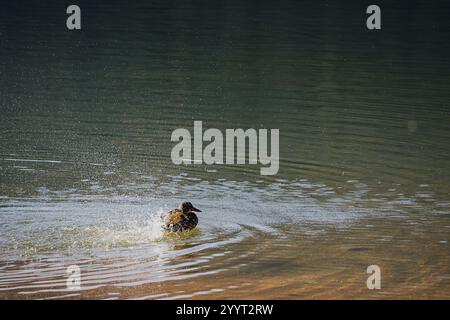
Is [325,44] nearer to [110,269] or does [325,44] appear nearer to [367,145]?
[367,145]

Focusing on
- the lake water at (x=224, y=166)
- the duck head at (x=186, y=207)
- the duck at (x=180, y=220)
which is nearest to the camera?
the lake water at (x=224, y=166)

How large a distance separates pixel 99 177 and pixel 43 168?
0.78 m

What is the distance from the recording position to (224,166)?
11484 mm

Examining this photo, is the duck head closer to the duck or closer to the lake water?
the duck

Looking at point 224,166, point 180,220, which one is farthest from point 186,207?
point 224,166

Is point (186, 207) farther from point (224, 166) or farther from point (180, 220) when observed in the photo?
point (224, 166)

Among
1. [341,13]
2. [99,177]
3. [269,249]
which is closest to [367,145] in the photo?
[99,177]

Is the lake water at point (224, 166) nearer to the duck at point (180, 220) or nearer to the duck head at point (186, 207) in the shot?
the duck at point (180, 220)

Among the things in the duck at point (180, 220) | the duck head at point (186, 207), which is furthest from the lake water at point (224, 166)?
the duck head at point (186, 207)

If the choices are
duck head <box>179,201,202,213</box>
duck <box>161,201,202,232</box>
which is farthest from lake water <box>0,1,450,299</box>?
duck head <box>179,201,202,213</box>

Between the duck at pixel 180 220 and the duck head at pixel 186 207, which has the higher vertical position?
the duck head at pixel 186 207

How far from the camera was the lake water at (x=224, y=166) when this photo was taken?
25.7ft

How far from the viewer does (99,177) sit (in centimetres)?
1086

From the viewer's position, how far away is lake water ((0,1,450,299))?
7840mm
